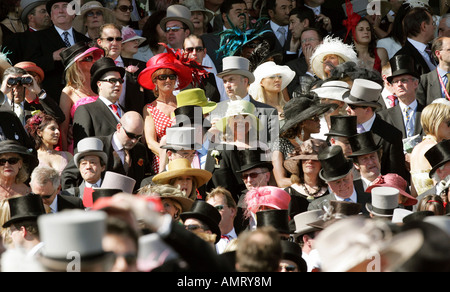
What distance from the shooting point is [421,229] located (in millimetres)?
3910

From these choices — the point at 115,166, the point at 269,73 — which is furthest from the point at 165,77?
the point at 115,166

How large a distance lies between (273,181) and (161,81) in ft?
5.29

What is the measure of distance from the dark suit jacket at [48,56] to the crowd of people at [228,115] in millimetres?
15

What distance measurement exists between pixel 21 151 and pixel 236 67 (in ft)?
8.52

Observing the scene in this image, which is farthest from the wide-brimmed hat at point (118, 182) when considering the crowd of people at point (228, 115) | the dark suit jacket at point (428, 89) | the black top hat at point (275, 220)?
the dark suit jacket at point (428, 89)

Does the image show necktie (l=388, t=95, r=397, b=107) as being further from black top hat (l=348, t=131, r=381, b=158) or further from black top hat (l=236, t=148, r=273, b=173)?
black top hat (l=236, t=148, r=273, b=173)

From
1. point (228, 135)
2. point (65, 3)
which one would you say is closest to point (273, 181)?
point (228, 135)

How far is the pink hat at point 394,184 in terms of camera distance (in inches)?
307

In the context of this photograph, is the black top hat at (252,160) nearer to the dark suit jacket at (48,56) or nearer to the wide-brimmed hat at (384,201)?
the wide-brimmed hat at (384,201)

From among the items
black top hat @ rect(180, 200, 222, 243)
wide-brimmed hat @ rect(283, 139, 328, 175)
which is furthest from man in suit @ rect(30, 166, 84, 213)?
wide-brimmed hat @ rect(283, 139, 328, 175)

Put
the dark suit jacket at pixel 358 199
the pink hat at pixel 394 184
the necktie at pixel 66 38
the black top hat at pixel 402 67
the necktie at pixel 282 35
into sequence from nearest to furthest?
the dark suit jacket at pixel 358 199
the pink hat at pixel 394 184
the black top hat at pixel 402 67
the necktie at pixel 66 38
the necktie at pixel 282 35

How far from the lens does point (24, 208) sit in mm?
6684

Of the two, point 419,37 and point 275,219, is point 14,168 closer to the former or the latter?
point 275,219
